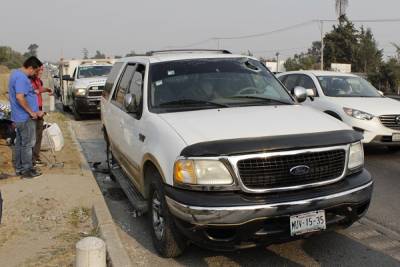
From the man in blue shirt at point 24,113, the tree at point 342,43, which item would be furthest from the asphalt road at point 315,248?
the tree at point 342,43

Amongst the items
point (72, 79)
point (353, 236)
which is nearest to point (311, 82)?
point (353, 236)

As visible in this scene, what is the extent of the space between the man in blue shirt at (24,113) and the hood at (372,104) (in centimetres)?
548

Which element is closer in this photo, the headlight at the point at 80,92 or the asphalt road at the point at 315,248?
the asphalt road at the point at 315,248

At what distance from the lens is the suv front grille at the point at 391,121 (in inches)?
351

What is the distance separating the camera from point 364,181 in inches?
169

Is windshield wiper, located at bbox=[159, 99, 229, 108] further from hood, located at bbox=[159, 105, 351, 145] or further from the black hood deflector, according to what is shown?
the black hood deflector

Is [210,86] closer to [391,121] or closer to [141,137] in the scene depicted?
[141,137]

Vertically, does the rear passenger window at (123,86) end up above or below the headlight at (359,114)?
above

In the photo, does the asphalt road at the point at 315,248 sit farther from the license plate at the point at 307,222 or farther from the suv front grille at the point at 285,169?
the suv front grille at the point at 285,169

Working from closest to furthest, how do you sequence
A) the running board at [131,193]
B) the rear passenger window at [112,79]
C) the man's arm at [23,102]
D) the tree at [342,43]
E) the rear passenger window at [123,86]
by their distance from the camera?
the running board at [131,193]
the rear passenger window at [123,86]
the rear passenger window at [112,79]
the man's arm at [23,102]
the tree at [342,43]

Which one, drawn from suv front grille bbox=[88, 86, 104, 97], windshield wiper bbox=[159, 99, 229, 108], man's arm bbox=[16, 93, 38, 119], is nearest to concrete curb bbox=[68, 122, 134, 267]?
windshield wiper bbox=[159, 99, 229, 108]

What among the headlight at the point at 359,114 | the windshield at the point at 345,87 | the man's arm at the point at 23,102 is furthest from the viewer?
the windshield at the point at 345,87

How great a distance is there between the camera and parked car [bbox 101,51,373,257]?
3799 millimetres

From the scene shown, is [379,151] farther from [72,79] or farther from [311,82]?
[72,79]
